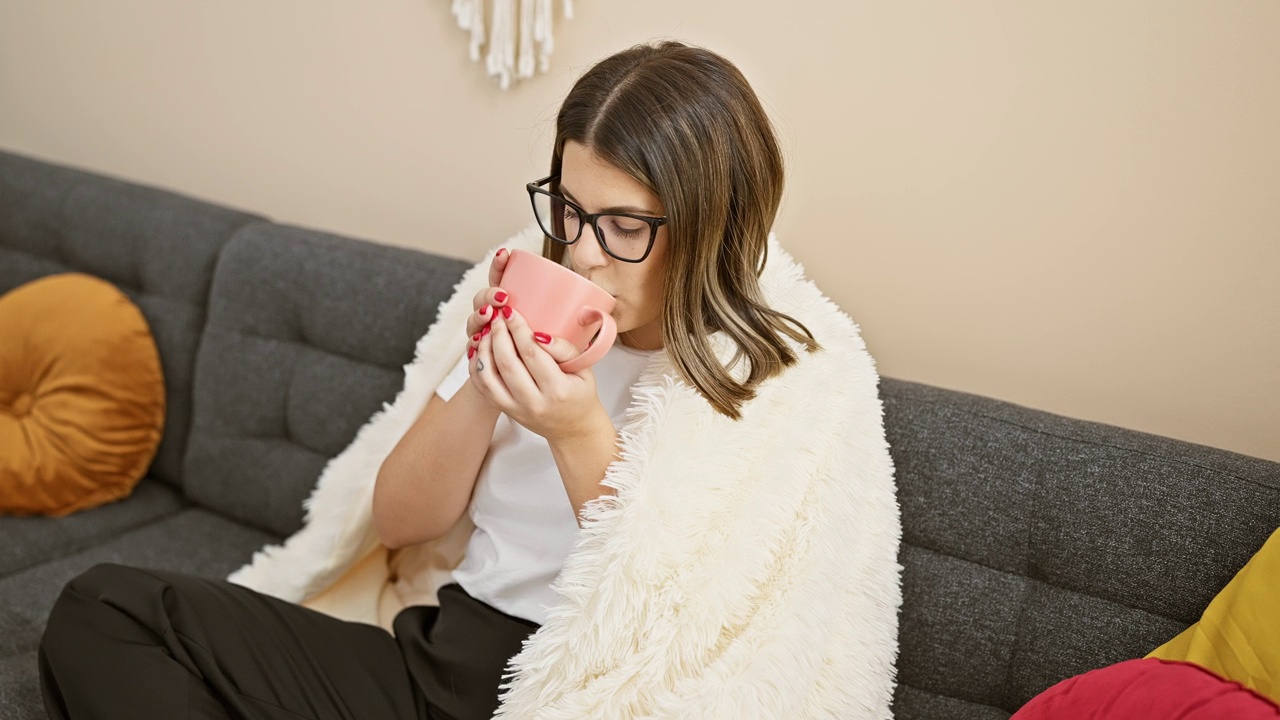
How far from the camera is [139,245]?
75.7 inches

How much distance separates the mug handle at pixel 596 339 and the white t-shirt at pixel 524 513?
0.23 metres

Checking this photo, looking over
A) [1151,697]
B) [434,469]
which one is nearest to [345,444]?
[434,469]

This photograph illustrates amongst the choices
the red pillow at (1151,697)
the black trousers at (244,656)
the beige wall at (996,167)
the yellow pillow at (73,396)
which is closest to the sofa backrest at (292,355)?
the yellow pillow at (73,396)

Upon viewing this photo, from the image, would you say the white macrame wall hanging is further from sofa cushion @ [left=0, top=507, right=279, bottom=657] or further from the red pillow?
the red pillow

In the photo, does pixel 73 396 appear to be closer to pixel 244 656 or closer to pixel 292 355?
pixel 292 355

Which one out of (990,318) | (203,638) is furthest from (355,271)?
(990,318)

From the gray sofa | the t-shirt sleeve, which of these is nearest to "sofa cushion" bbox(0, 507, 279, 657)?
the gray sofa

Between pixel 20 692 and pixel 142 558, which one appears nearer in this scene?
pixel 20 692

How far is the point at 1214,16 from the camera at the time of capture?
122 cm

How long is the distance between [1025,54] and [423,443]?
3.12ft

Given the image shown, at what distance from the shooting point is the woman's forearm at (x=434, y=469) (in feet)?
3.91

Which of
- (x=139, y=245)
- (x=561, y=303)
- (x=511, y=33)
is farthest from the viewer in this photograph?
(x=139, y=245)

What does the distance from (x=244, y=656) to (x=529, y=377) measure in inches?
19.8

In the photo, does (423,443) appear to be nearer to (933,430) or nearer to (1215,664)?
(933,430)
